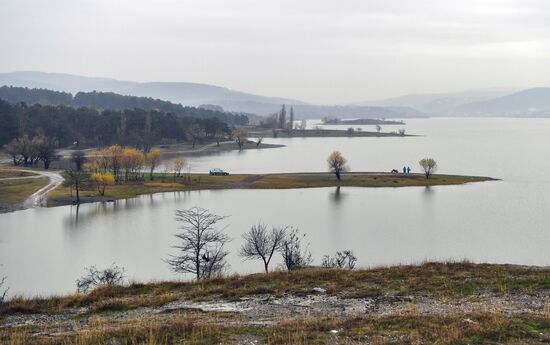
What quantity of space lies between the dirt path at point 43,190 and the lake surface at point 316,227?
5.82 ft

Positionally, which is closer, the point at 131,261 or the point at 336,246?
the point at 131,261

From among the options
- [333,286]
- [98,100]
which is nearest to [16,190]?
[333,286]

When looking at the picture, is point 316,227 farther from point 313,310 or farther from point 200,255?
point 313,310

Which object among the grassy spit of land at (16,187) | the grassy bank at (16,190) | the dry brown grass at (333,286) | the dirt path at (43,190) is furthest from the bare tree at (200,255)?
the grassy spit of land at (16,187)

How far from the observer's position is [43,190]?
1679 inches

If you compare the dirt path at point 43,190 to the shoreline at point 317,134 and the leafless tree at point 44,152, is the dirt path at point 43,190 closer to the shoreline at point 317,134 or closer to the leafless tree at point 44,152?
the leafless tree at point 44,152

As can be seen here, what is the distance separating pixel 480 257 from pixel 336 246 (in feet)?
20.7

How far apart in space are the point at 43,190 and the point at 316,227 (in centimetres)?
2365

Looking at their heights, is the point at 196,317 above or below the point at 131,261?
above

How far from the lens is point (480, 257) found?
2333cm

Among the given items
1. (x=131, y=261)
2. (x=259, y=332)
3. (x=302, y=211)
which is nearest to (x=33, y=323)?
(x=259, y=332)

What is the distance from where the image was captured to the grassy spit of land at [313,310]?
773 cm

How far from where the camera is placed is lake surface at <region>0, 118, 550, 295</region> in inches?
907

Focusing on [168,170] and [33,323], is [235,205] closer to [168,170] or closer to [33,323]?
[168,170]
